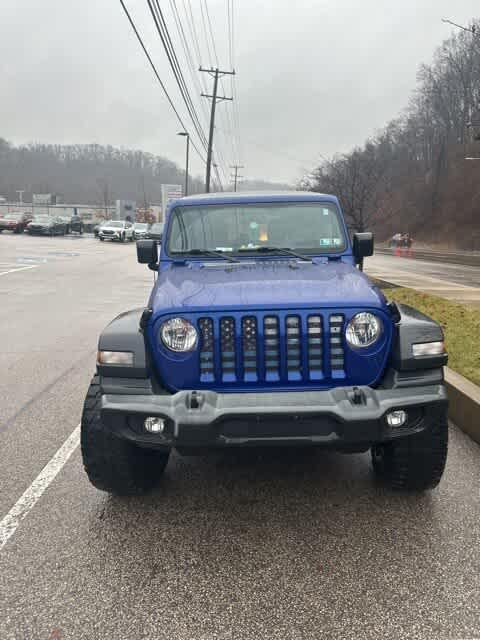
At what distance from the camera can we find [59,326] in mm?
9109

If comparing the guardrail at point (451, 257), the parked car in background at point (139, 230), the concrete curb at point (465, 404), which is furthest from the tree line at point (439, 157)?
the concrete curb at point (465, 404)

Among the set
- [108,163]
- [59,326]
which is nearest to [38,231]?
[59,326]

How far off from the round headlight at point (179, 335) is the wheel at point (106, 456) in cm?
58

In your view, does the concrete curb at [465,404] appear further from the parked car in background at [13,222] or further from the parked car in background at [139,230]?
the parked car in background at [13,222]

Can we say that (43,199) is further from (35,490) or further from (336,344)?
(336,344)

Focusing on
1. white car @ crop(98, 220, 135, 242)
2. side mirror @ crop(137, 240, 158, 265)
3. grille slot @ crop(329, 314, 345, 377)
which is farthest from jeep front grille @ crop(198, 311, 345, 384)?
white car @ crop(98, 220, 135, 242)

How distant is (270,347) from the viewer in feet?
9.89

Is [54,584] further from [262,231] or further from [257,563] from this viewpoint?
[262,231]

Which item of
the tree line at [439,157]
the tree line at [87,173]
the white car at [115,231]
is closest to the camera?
the white car at [115,231]

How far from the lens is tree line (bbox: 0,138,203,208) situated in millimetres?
87169

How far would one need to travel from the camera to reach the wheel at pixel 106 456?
3.19m

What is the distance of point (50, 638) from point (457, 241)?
6151 centimetres

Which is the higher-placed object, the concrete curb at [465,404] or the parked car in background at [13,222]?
the parked car in background at [13,222]

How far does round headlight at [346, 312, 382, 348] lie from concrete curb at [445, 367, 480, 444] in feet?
6.28
